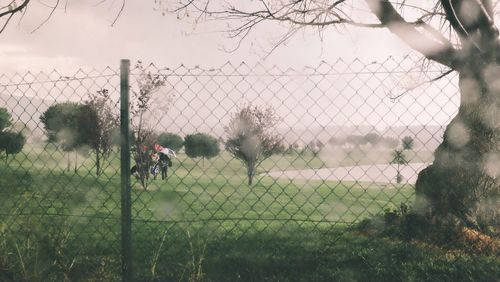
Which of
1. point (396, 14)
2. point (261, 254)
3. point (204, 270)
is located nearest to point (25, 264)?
point (204, 270)

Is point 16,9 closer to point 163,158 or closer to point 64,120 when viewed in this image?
point 163,158

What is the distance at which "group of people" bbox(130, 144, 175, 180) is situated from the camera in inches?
739

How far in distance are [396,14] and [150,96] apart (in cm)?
1248

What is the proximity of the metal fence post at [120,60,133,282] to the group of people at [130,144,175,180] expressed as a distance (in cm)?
1512

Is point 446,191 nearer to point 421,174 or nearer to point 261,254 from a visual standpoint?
point 421,174

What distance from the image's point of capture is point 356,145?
4.22 metres

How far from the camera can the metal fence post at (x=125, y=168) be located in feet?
10.2

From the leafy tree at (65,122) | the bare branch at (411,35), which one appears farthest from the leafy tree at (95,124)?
the bare branch at (411,35)

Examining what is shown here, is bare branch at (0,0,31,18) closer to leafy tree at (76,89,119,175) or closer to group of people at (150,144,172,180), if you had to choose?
group of people at (150,144,172,180)

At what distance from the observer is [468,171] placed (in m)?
5.57

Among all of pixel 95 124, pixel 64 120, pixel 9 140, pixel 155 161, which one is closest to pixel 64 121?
pixel 64 120

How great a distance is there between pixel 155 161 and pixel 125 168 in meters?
17.2

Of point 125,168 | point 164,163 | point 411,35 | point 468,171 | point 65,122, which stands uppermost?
point 65,122

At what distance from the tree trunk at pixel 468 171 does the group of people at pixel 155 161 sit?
1386cm
